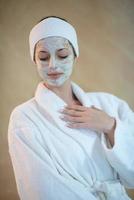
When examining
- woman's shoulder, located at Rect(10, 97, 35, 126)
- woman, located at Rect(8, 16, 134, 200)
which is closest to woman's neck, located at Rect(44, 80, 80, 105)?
woman, located at Rect(8, 16, 134, 200)

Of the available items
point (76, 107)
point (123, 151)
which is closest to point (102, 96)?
point (76, 107)

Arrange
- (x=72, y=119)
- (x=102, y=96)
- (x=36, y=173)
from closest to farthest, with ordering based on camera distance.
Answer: (x=36, y=173) → (x=72, y=119) → (x=102, y=96)

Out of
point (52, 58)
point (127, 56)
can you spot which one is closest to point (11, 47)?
point (52, 58)

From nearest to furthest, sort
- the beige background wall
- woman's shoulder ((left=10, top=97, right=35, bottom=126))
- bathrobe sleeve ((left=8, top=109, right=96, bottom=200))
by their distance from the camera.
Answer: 1. bathrobe sleeve ((left=8, top=109, right=96, bottom=200))
2. woman's shoulder ((left=10, top=97, right=35, bottom=126))
3. the beige background wall

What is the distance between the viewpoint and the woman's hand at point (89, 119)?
53.7 inches

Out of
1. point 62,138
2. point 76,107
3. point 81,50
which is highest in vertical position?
point 81,50

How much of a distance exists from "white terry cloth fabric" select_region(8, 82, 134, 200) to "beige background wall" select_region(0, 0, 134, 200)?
13 centimetres

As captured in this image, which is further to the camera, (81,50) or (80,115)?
(81,50)

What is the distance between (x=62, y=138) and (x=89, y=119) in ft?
0.46

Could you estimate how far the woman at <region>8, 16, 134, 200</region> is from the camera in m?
1.27

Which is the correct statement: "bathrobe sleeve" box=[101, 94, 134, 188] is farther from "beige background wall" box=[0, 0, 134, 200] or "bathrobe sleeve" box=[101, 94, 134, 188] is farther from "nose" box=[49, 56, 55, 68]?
"nose" box=[49, 56, 55, 68]

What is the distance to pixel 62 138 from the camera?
133cm

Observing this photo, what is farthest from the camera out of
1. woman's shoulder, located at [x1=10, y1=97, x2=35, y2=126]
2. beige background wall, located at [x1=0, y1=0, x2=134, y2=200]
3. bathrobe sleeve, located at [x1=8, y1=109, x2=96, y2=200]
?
beige background wall, located at [x1=0, y1=0, x2=134, y2=200]

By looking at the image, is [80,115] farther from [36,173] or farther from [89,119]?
[36,173]
